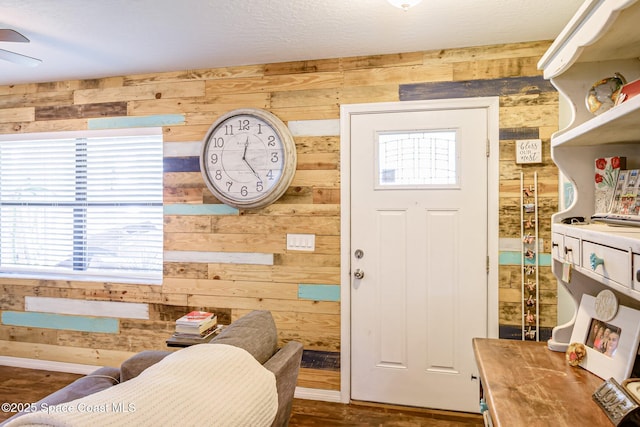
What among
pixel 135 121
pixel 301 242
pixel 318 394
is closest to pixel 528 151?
pixel 301 242

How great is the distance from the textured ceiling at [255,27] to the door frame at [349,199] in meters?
0.37

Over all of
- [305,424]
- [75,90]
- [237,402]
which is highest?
[75,90]

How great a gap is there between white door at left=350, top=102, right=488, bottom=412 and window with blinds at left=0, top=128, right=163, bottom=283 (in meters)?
1.69

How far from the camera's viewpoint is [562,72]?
1357 millimetres

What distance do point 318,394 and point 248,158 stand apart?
5.83 feet

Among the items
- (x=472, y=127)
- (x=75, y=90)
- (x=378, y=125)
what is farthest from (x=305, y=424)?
(x=75, y=90)

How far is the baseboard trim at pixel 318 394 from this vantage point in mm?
2662

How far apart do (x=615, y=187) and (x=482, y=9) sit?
1.21 meters

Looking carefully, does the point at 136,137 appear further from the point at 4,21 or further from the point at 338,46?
the point at 338,46

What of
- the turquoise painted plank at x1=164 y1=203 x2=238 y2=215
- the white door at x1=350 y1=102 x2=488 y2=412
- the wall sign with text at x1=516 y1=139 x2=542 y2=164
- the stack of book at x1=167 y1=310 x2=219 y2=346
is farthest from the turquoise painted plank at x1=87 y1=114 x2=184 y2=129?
the wall sign with text at x1=516 y1=139 x2=542 y2=164

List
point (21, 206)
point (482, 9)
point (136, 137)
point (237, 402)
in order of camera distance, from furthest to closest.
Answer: point (21, 206), point (136, 137), point (482, 9), point (237, 402)

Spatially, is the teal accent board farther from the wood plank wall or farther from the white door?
the white door

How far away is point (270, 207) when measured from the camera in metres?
2.79

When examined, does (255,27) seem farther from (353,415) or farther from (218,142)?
(353,415)
